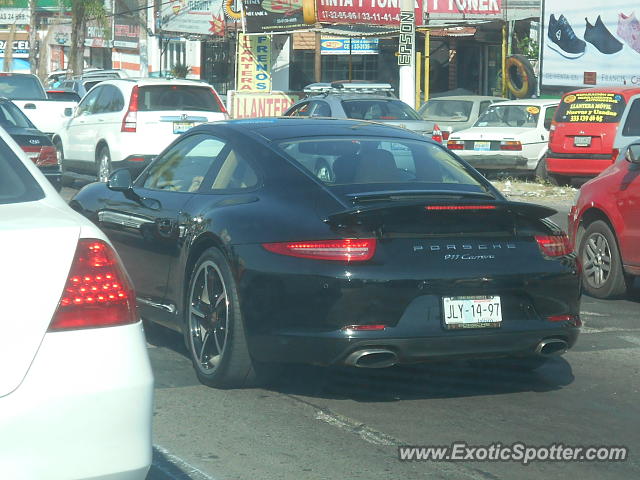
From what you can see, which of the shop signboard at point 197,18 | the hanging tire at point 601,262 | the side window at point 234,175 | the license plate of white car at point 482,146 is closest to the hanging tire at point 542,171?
the license plate of white car at point 482,146

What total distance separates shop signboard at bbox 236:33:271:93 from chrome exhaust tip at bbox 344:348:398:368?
99.5ft

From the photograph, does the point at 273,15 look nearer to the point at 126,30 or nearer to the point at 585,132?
the point at 585,132

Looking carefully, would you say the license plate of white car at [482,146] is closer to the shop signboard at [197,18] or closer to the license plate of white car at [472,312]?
the license plate of white car at [472,312]

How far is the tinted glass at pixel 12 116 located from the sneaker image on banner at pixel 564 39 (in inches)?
669

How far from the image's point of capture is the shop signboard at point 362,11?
29.6 m

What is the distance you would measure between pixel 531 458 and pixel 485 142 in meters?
16.0

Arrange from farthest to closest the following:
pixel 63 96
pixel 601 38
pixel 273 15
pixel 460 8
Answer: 1. pixel 273 15
2. pixel 460 8
3. pixel 601 38
4. pixel 63 96

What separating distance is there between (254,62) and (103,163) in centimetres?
1815

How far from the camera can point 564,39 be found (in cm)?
3019

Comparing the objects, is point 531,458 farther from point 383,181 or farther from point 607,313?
point 607,313

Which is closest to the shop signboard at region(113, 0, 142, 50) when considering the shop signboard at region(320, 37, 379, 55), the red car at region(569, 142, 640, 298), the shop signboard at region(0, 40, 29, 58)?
the shop signboard at region(320, 37, 379, 55)

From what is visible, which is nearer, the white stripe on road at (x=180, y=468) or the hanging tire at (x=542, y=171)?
the white stripe on road at (x=180, y=468)

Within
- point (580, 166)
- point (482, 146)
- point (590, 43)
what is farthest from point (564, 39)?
point (580, 166)

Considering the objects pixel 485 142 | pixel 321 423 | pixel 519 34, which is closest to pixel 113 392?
pixel 321 423
